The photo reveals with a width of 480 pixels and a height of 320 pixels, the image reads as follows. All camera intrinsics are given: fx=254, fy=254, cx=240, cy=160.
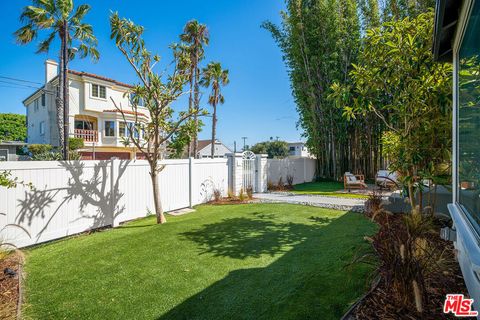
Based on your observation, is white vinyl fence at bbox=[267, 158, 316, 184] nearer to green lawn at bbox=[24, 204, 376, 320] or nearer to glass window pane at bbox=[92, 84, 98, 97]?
green lawn at bbox=[24, 204, 376, 320]

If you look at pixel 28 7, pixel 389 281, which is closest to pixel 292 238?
pixel 389 281

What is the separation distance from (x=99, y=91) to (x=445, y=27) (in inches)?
873

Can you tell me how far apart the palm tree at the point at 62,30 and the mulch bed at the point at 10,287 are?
7467 mm

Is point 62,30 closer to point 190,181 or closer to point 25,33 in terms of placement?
point 25,33

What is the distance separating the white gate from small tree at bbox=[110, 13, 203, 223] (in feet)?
14.4

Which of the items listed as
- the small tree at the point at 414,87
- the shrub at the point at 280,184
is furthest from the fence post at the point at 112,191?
the shrub at the point at 280,184

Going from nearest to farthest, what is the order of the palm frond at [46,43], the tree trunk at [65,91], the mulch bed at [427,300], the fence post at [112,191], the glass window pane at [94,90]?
the mulch bed at [427,300], the fence post at [112,191], the tree trunk at [65,91], the palm frond at [46,43], the glass window pane at [94,90]

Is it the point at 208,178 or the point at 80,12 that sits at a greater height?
the point at 80,12

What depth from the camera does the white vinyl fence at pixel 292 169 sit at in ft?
41.5

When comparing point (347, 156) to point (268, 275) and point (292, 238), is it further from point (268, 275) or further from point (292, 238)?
point (268, 275)

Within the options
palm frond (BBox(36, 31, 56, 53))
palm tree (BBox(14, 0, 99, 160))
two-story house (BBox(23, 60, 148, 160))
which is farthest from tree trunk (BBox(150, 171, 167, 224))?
two-story house (BBox(23, 60, 148, 160))

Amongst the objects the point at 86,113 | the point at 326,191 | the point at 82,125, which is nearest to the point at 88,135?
the point at 82,125

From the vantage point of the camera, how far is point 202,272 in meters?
3.39

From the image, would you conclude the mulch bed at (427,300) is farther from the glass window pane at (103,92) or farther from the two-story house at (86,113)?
the glass window pane at (103,92)
